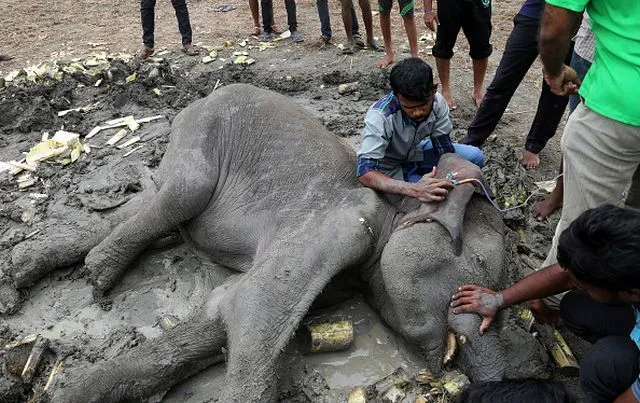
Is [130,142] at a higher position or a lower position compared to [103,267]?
higher

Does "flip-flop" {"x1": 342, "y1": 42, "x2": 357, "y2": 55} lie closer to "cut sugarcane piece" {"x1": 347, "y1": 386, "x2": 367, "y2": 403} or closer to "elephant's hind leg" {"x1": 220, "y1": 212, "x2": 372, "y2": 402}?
"elephant's hind leg" {"x1": 220, "y1": 212, "x2": 372, "y2": 402}

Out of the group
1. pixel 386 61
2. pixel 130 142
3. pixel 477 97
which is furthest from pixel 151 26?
pixel 477 97

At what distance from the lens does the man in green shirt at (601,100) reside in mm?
2832

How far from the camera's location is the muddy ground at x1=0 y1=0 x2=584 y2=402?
351 centimetres

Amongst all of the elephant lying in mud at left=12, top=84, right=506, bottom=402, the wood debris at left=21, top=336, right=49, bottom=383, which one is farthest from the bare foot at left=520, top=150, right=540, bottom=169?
Result: the wood debris at left=21, top=336, right=49, bottom=383

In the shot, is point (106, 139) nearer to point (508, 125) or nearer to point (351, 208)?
point (351, 208)

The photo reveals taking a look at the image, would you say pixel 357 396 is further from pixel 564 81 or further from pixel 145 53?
pixel 145 53

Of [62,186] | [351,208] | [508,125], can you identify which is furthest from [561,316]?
[62,186]

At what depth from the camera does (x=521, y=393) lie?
211cm

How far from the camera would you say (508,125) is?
6.41 m

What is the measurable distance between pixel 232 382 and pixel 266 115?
186cm

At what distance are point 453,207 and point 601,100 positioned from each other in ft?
2.99

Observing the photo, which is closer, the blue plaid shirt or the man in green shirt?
the man in green shirt

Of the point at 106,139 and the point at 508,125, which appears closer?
the point at 106,139
